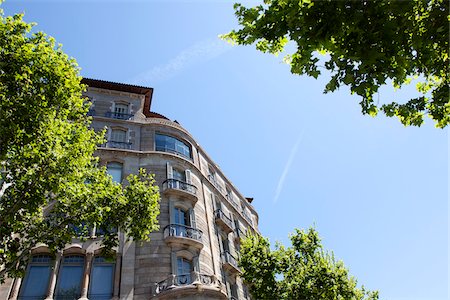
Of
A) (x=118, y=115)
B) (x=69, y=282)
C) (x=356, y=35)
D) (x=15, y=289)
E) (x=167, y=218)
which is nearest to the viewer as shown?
(x=356, y=35)

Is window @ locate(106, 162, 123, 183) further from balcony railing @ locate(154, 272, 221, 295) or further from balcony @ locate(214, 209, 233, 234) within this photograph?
balcony railing @ locate(154, 272, 221, 295)

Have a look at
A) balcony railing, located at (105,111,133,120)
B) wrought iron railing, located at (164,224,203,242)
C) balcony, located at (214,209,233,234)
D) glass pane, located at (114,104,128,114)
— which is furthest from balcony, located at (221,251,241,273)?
glass pane, located at (114,104,128,114)

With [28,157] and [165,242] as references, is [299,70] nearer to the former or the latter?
[28,157]

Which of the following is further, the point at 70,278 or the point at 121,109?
the point at 121,109

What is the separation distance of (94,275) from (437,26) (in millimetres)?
16386

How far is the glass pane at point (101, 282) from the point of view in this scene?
50.6 feet

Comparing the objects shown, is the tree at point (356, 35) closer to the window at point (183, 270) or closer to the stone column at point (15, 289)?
the window at point (183, 270)

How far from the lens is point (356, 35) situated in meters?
5.70

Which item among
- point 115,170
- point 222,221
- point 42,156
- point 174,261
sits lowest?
point 174,261

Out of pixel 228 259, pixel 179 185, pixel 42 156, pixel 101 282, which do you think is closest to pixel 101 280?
pixel 101 282

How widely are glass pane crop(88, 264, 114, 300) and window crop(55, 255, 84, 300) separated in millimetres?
572

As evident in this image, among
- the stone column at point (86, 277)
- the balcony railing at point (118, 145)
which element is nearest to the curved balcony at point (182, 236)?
the stone column at point (86, 277)

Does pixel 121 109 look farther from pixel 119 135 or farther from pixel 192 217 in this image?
pixel 192 217

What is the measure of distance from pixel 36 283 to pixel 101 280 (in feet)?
9.04
